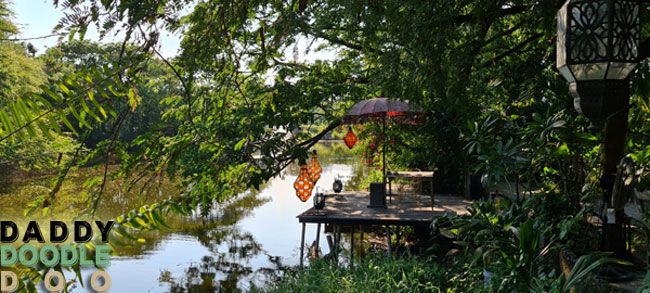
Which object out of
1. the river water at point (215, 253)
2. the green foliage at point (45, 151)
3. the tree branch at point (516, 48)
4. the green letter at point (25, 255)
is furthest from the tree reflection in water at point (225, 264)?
the green letter at point (25, 255)

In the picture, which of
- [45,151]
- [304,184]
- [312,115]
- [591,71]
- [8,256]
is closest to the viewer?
[8,256]

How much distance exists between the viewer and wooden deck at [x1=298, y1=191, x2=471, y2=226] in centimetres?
691

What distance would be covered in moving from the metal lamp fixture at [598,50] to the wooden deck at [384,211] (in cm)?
378

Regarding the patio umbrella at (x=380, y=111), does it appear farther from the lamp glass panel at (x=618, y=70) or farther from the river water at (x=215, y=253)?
the lamp glass panel at (x=618, y=70)

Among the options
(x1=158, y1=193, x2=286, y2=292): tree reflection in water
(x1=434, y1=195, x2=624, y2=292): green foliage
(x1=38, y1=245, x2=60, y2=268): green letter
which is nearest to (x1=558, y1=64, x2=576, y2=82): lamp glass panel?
(x1=434, y1=195, x2=624, y2=292): green foliage

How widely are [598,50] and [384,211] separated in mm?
5210

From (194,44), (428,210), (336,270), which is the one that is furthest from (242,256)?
(194,44)

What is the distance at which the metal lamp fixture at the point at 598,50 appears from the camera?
234cm

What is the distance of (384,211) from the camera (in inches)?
291

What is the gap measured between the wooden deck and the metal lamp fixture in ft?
12.4

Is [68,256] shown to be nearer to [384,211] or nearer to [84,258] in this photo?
[84,258]

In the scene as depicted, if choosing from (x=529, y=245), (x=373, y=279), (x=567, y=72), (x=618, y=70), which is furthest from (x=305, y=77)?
(x=618, y=70)

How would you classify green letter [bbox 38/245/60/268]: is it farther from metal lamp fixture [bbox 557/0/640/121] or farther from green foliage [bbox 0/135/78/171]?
metal lamp fixture [bbox 557/0/640/121]

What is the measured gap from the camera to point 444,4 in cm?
339
